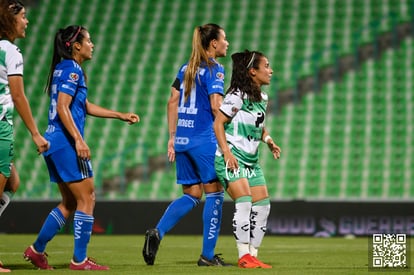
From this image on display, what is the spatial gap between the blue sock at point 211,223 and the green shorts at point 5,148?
5.82 ft

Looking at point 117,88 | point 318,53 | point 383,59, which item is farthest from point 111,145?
point 383,59

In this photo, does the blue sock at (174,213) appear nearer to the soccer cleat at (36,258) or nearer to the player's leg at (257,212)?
the player's leg at (257,212)

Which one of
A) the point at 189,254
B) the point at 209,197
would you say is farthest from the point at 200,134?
the point at 189,254

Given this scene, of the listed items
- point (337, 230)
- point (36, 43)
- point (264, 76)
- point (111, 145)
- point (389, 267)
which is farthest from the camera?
point (36, 43)

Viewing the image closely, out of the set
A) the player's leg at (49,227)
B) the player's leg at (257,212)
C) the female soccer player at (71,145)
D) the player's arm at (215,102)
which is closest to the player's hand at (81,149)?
the female soccer player at (71,145)

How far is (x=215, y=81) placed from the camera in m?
7.28

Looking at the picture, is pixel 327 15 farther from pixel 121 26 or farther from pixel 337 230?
pixel 337 230

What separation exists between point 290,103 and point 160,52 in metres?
3.46

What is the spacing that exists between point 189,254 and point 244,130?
225 centimetres

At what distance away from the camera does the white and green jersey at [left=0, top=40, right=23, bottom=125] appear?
6152 mm

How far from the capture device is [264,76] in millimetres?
7332

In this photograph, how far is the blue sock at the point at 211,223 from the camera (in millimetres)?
7223

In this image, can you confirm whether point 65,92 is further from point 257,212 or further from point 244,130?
point 257,212

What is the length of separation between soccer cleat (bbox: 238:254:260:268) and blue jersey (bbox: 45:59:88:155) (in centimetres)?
159
